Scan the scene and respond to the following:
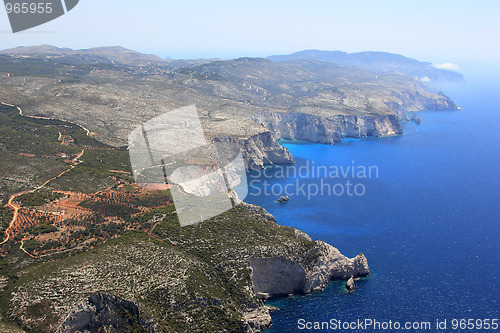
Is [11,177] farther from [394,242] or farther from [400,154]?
[400,154]

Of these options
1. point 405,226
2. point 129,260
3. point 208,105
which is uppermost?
point 208,105

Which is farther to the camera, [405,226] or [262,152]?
[262,152]

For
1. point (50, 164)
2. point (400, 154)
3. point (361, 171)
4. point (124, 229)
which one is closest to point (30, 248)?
point (124, 229)

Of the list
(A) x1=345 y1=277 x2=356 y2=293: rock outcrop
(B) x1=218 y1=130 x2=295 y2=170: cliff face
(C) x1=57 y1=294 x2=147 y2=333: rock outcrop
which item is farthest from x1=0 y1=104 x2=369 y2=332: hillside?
(B) x1=218 y1=130 x2=295 y2=170: cliff face

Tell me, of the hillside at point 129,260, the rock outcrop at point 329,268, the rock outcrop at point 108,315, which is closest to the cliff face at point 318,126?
the hillside at point 129,260

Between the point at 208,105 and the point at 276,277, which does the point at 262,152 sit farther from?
the point at 276,277

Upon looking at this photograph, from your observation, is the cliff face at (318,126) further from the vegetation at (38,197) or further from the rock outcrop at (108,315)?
the rock outcrop at (108,315)

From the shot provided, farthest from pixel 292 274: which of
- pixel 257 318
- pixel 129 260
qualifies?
pixel 129 260

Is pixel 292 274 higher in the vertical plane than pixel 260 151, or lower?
lower
